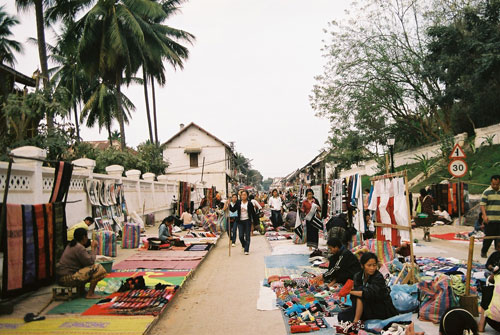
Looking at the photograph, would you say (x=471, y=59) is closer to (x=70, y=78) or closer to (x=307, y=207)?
(x=307, y=207)

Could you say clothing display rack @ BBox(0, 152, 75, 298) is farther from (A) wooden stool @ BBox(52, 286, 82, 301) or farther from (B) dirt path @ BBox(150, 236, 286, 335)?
(B) dirt path @ BBox(150, 236, 286, 335)

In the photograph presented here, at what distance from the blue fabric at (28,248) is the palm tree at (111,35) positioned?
686 inches

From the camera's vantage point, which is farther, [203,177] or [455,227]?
[203,177]

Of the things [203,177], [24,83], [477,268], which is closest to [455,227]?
[477,268]

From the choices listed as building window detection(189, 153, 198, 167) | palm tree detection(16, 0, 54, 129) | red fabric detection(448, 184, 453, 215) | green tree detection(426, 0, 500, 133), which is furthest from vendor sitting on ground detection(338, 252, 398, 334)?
building window detection(189, 153, 198, 167)

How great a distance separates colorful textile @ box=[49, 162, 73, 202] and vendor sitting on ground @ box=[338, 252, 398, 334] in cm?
578

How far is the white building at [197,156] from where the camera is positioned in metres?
48.2

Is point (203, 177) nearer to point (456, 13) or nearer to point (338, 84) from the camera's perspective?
point (338, 84)

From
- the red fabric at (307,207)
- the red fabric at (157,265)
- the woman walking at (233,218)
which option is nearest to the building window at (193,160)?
the woman walking at (233,218)

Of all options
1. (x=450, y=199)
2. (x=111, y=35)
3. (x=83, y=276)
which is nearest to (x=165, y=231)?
(x=83, y=276)

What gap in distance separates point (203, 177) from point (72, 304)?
4311 centimetres

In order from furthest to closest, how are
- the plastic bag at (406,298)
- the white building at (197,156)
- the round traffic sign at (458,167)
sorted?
the white building at (197,156), the round traffic sign at (458,167), the plastic bag at (406,298)

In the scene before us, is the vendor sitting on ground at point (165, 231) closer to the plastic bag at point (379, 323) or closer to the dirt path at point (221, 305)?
the dirt path at point (221, 305)

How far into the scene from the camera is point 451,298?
486 centimetres
